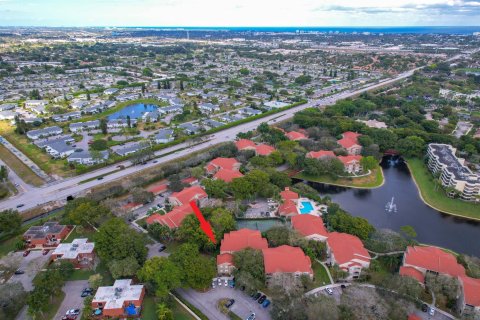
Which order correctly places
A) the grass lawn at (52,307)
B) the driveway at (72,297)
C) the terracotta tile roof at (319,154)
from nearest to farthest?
1. the grass lawn at (52,307)
2. the driveway at (72,297)
3. the terracotta tile roof at (319,154)

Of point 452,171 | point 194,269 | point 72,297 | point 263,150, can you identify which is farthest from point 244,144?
point 72,297

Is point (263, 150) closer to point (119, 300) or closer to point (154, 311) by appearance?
point (154, 311)

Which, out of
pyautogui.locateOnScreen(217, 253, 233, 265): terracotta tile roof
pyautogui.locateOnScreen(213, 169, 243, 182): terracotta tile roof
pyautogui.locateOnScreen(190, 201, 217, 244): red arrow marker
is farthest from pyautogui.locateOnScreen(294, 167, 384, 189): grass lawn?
pyautogui.locateOnScreen(217, 253, 233, 265): terracotta tile roof

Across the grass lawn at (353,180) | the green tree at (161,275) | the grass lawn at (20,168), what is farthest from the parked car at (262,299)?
the grass lawn at (20,168)

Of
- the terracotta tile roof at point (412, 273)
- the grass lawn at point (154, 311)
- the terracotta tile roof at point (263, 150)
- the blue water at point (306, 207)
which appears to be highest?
the terracotta tile roof at point (263, 150)

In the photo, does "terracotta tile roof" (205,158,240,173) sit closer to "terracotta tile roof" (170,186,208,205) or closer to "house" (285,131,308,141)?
"terracotta tile roof" (170,186,208,205)

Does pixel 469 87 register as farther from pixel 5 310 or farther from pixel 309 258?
pixel 5 310

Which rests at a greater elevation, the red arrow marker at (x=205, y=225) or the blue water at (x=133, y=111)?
the blue water at (x=133, y=111)

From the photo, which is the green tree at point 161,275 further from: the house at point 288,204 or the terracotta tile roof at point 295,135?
the terracotta tile roof at point 295,135
